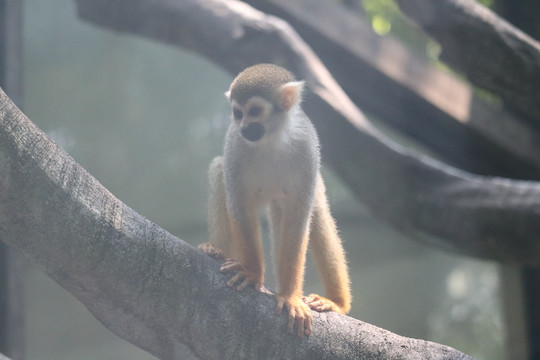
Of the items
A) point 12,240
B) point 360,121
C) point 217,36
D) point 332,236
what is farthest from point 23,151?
point 360,121

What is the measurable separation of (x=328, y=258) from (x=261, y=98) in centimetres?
90

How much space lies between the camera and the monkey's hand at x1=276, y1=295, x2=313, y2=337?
2.02m

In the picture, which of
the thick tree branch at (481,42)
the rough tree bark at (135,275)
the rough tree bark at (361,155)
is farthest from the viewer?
the rough tree bark at (361,155)

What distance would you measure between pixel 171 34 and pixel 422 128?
9.06ft

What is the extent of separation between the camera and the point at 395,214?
437 centimetres

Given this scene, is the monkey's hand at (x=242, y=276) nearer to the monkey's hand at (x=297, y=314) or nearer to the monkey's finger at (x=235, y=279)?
the monkey's finger at (x=235, y=279)

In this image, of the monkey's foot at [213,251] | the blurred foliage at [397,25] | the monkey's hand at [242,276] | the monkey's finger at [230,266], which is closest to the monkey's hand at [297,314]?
the monkey's hand at [242,276]

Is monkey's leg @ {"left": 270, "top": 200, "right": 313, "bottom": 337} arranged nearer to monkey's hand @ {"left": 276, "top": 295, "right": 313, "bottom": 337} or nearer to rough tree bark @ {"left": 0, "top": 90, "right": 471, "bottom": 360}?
monkey's hand @ {"left": 276, "top": 295, "right": 313, "bottom": 337}

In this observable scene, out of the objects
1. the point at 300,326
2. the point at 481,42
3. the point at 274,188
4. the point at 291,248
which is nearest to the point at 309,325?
the point at 300,326

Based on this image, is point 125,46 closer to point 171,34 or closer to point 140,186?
point 171,34

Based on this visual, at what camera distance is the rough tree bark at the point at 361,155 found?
3734 millimetres

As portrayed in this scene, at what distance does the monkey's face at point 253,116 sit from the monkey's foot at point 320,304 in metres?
0.81

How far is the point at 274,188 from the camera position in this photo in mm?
2549

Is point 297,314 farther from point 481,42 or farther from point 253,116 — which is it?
point 481,42
